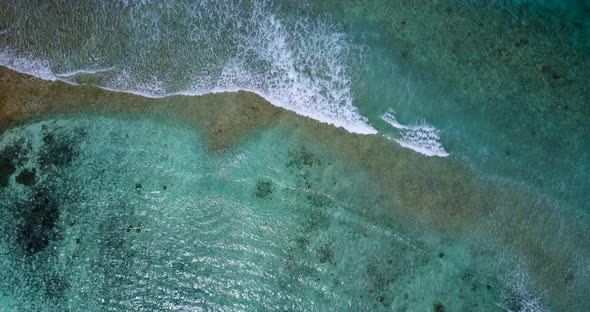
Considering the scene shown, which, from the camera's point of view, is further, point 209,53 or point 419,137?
point 209,53

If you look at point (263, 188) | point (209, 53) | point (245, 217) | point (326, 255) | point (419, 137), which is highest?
point (209, 53)

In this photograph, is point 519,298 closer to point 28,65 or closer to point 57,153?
point 57,153

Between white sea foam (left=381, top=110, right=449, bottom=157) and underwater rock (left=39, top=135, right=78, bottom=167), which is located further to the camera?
underwater rock (left=39, top=135, right=78, bottom=167)

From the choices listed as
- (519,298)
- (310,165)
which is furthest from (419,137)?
(519,298)

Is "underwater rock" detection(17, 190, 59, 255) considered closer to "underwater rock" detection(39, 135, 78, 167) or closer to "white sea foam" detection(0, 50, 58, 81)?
"underwater rock" detection(39, 135, 78, 167)

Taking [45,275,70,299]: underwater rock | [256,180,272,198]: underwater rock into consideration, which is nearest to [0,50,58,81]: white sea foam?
[45,275,70,299]: underwater rock

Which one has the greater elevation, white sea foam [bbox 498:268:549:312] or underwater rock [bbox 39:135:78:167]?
underwater rock [bbox 39:135:78:167]

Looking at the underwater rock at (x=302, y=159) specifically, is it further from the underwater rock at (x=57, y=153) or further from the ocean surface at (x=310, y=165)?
the underwater rock at (x=57, y=153)
